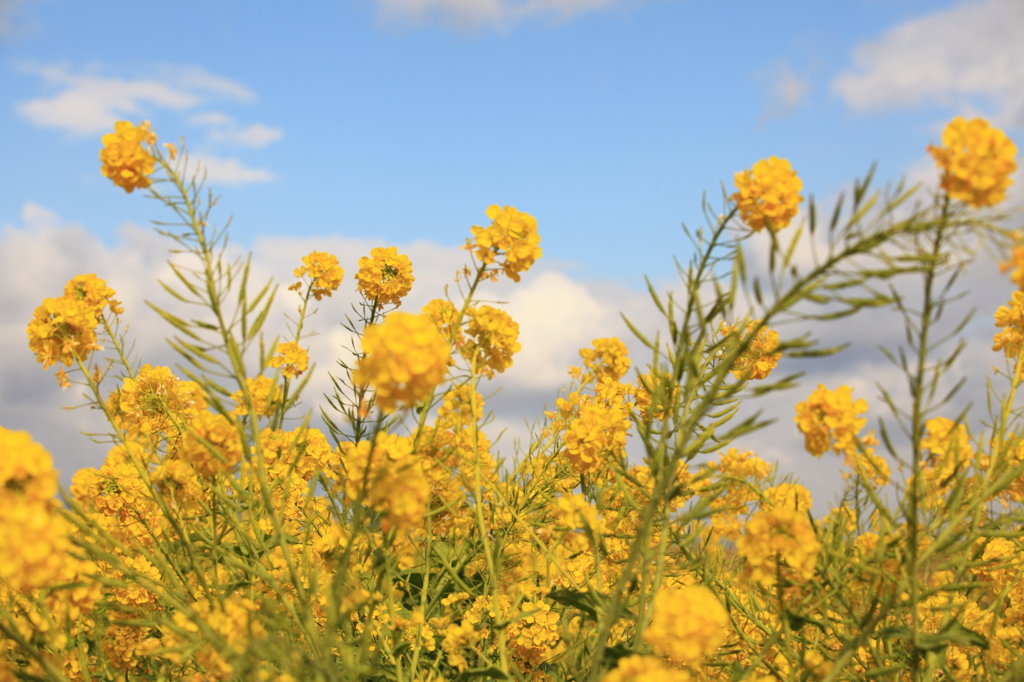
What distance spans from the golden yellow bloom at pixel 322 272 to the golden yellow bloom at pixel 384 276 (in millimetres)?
336

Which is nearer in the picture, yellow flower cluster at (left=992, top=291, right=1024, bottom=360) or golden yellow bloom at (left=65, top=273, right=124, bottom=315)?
yellow flower cluster at (left=992, top=291, right=1024, bottom=360)

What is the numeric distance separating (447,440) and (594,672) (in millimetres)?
1362

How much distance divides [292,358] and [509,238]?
1.99 m

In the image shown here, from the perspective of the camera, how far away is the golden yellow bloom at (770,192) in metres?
A: 1.88

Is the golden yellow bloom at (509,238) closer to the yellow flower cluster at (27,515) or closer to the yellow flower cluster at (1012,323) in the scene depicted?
the yellow flower cluster at (27,515)

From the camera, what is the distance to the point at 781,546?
1.92 meters

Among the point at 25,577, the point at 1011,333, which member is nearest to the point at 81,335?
the point at 25,577

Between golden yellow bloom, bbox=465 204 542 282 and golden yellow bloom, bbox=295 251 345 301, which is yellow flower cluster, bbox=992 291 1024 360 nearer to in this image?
golden yellow bloom, bbox=465 204 542 282

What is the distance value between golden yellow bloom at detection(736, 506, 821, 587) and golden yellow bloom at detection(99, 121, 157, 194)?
2160 mm

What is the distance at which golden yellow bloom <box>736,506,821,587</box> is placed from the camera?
1.90 m

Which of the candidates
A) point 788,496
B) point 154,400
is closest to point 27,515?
point 154,400

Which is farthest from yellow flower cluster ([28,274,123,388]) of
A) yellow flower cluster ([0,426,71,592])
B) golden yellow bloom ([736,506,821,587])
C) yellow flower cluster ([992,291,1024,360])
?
yellow flower cluster ([992,291,1024,360])

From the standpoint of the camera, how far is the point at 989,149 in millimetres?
1613

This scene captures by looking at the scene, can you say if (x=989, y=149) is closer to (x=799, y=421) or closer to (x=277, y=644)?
(x=799, y=421)
